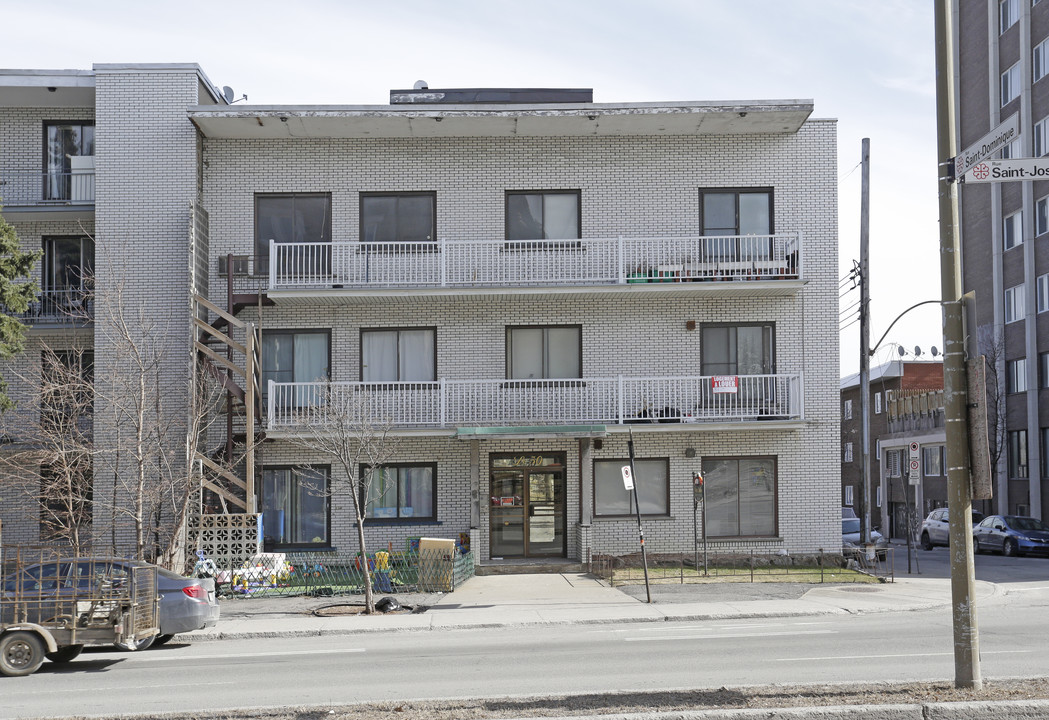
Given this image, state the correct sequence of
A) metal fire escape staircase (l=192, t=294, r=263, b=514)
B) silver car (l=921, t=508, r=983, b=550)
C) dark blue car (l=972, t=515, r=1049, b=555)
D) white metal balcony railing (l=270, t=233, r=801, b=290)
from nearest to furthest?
metal fire escape staircase (l=192, t=294, r=263, b=514), white metal balcony railing (l=270, t=233, r=801, b=290), dark blue car (l=972, t=515, r=1049, b=555), silver car (l=921, t=508, r=983, b=550)

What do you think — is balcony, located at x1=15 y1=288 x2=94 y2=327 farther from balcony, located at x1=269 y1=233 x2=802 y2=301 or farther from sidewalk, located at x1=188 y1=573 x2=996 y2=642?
sidewalk, located at x1=188 y1=573 x2=996 y2=642

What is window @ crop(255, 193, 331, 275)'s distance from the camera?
80.4ft

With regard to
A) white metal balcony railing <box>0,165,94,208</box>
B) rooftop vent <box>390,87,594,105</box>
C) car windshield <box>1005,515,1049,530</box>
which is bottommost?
car windshield <box>1005,515,1049,530</box>

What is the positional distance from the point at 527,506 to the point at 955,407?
16.7m

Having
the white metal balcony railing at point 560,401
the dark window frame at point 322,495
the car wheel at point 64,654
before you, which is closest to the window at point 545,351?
the white metal balcony railing at point 560,401

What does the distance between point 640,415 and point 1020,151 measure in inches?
1147

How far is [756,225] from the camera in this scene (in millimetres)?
24656

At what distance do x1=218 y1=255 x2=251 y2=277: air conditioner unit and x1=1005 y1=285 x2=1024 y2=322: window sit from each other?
3601 centimetres

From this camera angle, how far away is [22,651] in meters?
12.9

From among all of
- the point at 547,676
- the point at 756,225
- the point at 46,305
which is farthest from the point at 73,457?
the point at 756,225

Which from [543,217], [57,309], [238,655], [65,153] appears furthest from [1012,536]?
[65,153]

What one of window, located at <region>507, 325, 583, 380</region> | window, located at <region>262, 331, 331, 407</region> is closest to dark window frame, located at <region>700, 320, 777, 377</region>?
window, located at <region>507, 325, 583, 380</region>

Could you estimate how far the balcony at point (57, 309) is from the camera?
77.5 ft

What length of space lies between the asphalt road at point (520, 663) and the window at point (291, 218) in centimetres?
1149
